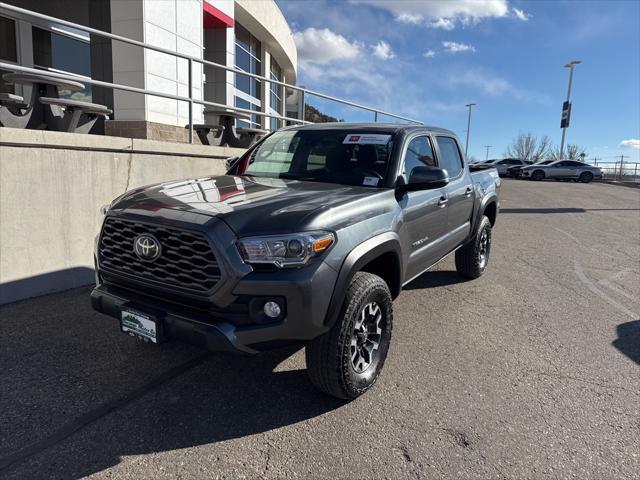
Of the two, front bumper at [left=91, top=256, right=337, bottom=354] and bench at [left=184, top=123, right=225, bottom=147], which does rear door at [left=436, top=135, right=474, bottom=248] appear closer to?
front bumper at [left=91, top=256, right=337, bottom=354]

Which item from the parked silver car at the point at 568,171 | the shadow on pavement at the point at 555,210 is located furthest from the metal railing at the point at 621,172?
the shadow on pavement at the point at 555,210

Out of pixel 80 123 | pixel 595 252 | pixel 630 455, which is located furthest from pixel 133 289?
pixel 595 252

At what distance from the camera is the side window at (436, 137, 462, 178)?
16.0ft

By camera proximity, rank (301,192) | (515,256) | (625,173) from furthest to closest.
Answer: (625,173), (515,256), (301,192)

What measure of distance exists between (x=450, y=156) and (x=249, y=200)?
2.97m

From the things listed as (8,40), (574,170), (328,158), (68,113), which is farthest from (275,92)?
(574,170)

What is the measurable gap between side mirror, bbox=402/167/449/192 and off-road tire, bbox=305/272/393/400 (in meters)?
0.89

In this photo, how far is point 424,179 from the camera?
3.52 metres

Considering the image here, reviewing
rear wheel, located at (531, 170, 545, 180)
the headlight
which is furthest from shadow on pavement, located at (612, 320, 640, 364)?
rear wheel, located at (531, 170, 545, 180)

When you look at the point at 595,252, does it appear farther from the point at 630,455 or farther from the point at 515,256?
the point at 630,455

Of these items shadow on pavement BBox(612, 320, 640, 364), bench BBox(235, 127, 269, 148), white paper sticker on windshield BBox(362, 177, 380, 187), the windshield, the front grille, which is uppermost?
bench BBox(235, 127, 269, 148)

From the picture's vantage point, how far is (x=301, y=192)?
10.7ft

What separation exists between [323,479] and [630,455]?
5.78 feet

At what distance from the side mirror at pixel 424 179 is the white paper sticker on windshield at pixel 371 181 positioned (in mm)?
215
